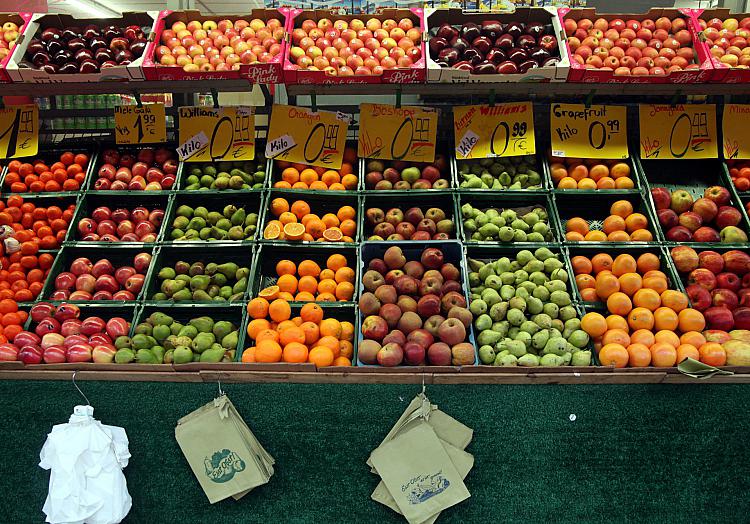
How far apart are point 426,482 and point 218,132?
106 inches

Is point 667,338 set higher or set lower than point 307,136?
lower

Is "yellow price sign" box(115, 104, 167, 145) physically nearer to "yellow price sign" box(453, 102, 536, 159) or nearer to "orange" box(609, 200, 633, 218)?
"yellow price sign" box(453, 102, 536, 159)

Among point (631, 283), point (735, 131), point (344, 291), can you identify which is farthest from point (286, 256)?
point (735, 131)

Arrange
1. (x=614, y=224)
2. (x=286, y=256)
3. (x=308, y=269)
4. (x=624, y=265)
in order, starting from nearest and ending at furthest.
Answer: (x=624, y=265) → (x=308, y=269) → (x=614, y=224) → (x=286, y=256)

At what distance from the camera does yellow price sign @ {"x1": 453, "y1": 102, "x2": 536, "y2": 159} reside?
3230 millimetres

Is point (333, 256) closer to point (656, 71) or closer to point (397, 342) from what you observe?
point (397, 342)

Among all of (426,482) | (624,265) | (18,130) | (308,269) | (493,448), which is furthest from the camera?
(18,130)

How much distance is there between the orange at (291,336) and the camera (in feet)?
7.55

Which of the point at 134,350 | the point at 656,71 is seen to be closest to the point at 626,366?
the point at 656,71

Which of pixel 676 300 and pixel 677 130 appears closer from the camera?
pixel 676 300

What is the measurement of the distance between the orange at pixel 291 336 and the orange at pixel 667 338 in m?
1.75

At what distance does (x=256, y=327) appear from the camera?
2465 mm

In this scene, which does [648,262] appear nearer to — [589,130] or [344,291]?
[589,130]

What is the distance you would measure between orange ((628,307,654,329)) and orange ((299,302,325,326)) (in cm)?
161
